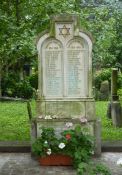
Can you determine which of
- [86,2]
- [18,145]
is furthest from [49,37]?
[86,2]

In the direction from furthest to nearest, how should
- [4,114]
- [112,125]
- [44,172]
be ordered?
1. [4,114]
2. [112,125]
3. [44,172]

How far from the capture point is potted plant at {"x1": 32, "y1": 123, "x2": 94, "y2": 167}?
7.16 m

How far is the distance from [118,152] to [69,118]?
1.15 meters

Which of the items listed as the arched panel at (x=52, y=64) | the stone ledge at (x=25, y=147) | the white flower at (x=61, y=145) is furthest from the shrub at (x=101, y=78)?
the white flower at (x=61, y=145)

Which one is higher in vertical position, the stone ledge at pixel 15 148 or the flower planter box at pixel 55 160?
the stone ledge at pixel 15 148

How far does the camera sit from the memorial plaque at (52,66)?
7.70 metres

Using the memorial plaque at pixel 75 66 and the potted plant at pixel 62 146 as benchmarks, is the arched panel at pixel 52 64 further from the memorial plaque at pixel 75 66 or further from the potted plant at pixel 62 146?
the potted plant at pixel 62 146

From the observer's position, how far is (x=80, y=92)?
25.5ft

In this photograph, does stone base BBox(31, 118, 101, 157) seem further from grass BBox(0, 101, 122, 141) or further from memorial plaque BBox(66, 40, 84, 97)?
grass BBox(0, 101, 122, 141)

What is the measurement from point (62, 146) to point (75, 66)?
146cm

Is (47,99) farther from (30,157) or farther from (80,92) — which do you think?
(30,157)

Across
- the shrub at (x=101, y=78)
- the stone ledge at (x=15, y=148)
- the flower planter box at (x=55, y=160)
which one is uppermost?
the shrub at (x=101, y=78)

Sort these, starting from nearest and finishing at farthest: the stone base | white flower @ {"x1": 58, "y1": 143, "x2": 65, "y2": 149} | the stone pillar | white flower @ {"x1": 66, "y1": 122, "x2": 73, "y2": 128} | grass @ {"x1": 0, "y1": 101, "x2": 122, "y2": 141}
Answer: white flower @ {"x1": 58, "y1": 143, "x2": 65, "y2": 149}
white flower @ {"x1": 66, "y1": 122, "x2": 73, "y2": 128}
the stone base
grass @ {"x1": 0, "y1": 101, "x2": 122, "y2": 141}
the stone pillar

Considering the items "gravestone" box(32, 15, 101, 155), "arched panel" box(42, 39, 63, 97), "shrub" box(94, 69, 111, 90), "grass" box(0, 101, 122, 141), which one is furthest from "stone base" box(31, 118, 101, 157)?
"shrub" box(94, 69, 111, 90)
